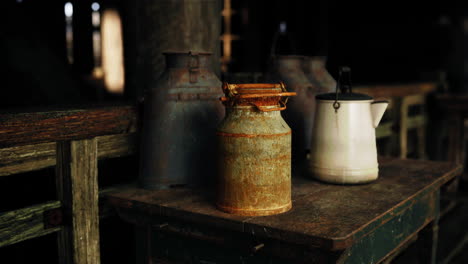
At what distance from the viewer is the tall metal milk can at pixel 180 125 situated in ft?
5.51

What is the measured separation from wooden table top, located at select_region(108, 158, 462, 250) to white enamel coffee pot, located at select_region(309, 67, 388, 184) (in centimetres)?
5

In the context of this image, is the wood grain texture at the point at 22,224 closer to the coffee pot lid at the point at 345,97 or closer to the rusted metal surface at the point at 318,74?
the coffee pot lid at the point at 345,97

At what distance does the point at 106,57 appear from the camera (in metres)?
9.56

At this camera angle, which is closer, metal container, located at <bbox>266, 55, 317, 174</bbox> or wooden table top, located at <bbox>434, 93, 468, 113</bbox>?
metal container, located at <bbox>266, 55, 317, 174</bbox>

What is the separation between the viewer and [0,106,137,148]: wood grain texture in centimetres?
158

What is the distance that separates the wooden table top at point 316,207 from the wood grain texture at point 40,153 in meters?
0.22

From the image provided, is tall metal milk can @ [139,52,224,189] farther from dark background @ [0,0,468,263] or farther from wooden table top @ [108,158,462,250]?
dark background @ [0,0,468,263]

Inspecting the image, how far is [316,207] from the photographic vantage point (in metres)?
1.48

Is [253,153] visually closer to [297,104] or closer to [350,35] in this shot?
[297,104]

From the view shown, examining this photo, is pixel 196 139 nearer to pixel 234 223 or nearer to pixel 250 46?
pixel 234 223

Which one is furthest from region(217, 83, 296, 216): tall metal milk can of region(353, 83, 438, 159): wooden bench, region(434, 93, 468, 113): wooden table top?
region(434, 93, 468, 113): wooden table top

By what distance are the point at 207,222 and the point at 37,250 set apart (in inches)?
67.4

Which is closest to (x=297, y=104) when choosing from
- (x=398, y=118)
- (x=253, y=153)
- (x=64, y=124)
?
(x=253, y=153)

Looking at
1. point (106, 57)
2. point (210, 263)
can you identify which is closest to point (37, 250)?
point (210, 263)
